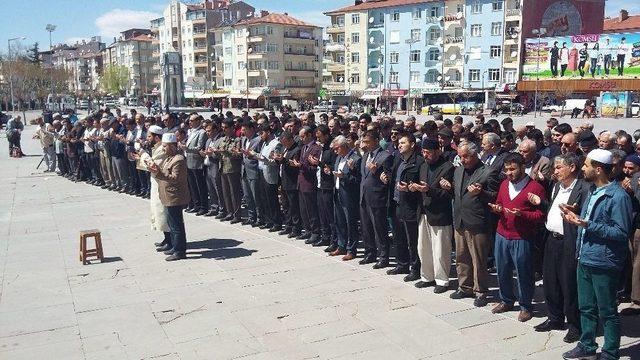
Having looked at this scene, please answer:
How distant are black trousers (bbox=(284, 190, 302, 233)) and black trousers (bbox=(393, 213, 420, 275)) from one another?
2.35 meters

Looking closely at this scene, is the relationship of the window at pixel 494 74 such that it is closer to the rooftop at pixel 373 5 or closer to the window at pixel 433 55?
the window at pixel 433 55

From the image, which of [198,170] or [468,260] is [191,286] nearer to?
[468,260]

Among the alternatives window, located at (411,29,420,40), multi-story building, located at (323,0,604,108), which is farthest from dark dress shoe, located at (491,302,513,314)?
window, located at (411,29,420,40)

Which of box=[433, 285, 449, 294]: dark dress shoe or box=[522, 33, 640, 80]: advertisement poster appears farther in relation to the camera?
box=[522, 33, 640, 80]: advertisement poster

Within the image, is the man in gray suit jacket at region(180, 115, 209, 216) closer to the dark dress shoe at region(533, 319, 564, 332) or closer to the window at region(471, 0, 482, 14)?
the dark dress shoe at region(533, 319, 564, 332)

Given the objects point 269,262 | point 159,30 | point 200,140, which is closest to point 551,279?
point 269,262

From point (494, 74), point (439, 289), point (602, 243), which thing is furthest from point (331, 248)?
point (494, 74)

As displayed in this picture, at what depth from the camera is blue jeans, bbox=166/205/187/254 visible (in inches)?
311

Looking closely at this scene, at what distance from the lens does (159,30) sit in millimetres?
101688

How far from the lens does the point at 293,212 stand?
30.2 ft

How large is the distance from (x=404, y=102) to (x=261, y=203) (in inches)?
2443

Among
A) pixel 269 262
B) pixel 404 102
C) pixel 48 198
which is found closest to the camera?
pixel 269 262

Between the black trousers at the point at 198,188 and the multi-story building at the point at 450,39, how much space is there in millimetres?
51583

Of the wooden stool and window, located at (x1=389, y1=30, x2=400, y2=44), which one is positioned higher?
window, located at (x1=389, y1=30, x2=400, y2=44)
